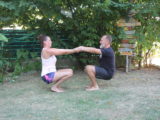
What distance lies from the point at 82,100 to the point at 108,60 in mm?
1248

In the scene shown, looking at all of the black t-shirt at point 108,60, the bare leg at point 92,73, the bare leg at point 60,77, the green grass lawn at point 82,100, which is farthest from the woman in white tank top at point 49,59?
the black t-shirt at point 108,60

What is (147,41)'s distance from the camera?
8023 millimetres

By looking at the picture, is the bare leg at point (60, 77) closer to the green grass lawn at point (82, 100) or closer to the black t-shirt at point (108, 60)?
the green grass lawn at point (82, 100)

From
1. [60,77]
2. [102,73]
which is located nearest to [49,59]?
[60,77]

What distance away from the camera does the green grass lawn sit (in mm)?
4379

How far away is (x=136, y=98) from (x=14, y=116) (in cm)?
220

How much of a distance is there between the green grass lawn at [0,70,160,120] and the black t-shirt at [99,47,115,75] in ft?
1.44

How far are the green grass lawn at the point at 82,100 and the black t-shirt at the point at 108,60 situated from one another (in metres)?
0.44

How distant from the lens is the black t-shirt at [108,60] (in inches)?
234

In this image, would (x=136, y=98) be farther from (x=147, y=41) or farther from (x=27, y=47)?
(x=27, y=47)

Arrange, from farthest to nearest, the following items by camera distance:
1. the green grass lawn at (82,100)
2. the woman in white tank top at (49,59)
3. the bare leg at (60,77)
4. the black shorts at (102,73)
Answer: the black shorts at (102,73)
the bare leg at (60,77)
the woman in white tank top at (49,59)
the green grass lawn at (82,100)

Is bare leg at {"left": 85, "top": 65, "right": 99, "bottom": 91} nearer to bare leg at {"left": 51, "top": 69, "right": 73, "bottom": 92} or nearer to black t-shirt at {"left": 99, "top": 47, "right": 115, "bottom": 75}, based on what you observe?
black t-shirt at {"left": 99, "top": 47, "right": 115, "bottom": 75}

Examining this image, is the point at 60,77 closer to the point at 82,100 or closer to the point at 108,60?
the point at 82,100

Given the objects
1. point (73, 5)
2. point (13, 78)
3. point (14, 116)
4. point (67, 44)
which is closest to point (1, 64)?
point (13, 78)
